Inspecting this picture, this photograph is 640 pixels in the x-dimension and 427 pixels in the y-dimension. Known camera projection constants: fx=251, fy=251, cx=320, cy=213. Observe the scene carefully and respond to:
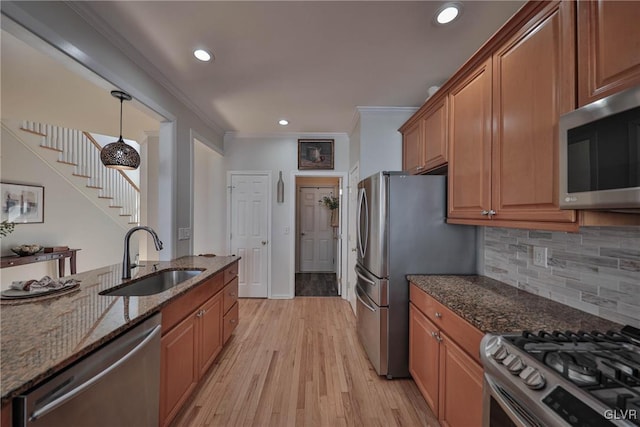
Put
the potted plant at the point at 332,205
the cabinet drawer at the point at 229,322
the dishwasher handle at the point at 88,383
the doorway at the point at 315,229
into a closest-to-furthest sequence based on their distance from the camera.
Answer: the dishwasher handle at the point at 88,383
the cabinet drawer at the point at 229,322
the potted plant at the point at 332,205
the doorway at the point at 315,229

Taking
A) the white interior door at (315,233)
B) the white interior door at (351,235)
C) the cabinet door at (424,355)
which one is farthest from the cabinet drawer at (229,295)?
the white interior door at (315,233)

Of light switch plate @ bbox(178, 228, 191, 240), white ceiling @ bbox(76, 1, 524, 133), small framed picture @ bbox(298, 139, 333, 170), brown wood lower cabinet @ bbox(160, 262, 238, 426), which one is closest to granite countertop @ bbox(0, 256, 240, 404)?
brown wood lower cabinet @ bbox(160, 262, 238, 426)

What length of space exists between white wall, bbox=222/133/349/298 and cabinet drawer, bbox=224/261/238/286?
1.31m

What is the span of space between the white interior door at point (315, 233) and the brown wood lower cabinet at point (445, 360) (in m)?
4.18

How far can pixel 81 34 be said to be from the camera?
1561 mm

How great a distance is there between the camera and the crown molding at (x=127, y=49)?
5.06 ft

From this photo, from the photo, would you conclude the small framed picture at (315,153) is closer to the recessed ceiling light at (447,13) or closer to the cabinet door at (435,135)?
the cabinet door at (435,135)

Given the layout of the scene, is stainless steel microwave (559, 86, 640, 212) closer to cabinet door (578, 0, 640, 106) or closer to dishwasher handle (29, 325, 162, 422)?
cabinet door (578, 0, 640, 106)

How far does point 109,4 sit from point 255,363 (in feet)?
9.33

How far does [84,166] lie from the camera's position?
4281mm

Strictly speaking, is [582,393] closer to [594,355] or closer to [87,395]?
[594,355]

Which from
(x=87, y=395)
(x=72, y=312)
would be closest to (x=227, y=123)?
(x=72, y=312)

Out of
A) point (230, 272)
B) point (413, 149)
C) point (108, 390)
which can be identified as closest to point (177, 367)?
point (108, 390)

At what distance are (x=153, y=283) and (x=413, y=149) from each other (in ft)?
9.03
